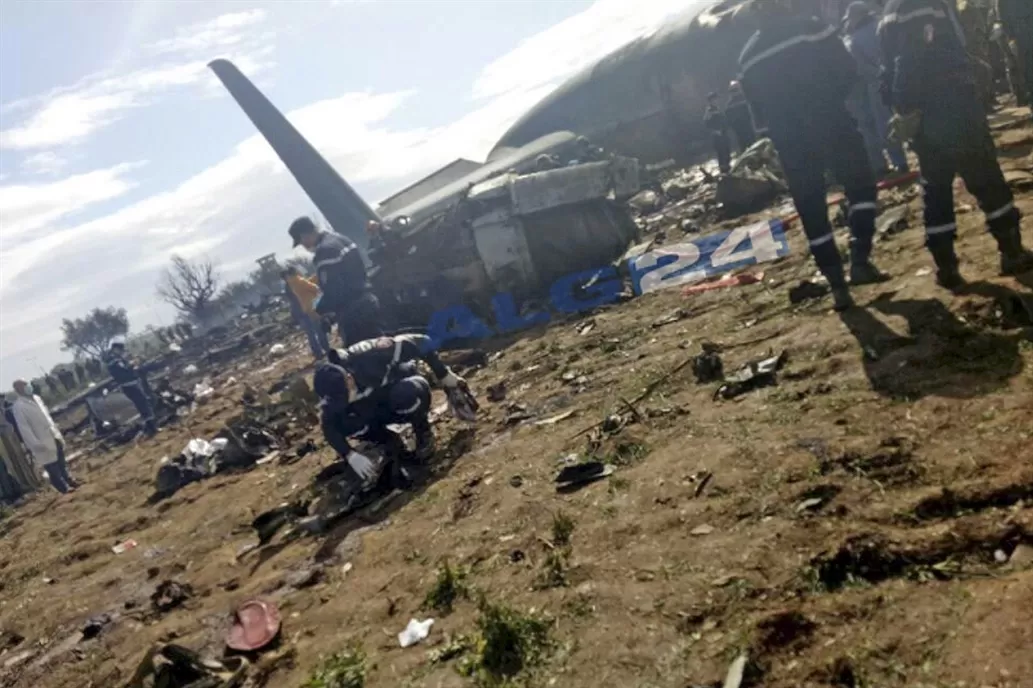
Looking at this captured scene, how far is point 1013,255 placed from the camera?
4457mm

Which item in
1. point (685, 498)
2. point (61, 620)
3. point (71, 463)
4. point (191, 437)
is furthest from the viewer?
point (71, 463)

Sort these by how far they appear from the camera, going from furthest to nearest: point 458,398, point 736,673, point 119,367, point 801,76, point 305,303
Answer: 1. point 119,367
2. point 305,303
3. point 458,398
4. point 801,76
5. point 736,673

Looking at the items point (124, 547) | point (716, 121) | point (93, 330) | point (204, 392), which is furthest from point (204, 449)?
point (93, 330)

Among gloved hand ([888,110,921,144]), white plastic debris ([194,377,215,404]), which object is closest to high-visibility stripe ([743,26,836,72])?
gloved hand ([888,110,921,144])

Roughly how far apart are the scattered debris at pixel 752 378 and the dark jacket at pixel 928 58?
1.71 m

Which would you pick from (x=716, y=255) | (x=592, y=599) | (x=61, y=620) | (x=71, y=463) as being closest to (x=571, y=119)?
(x=716, y=255)

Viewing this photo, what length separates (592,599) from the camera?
2.86m

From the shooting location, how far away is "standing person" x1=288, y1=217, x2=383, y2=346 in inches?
282

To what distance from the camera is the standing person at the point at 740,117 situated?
1311 cm

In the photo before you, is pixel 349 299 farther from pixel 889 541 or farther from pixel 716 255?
pixel 889 541

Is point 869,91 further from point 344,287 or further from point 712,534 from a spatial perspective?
point 712,534

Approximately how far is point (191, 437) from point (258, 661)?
9695 mm

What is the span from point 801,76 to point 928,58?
0.77m

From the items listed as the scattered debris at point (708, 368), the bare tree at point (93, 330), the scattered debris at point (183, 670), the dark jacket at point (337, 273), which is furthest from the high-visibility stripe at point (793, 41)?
the bare tree at point (93, 330)
